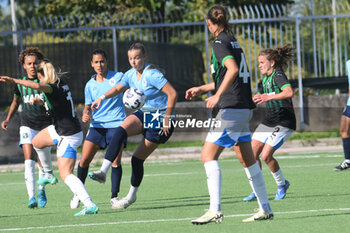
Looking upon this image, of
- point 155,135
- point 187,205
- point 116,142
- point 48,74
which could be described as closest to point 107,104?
point 116,142

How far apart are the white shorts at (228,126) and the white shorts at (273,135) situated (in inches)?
115

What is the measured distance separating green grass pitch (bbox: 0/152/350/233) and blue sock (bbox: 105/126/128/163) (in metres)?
0.67

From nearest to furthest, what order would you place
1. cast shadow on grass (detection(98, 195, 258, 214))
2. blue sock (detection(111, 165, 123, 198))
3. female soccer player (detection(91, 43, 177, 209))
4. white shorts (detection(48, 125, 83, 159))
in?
1. white shorts (detection(48, 125, 83, 159))
2. female soccer player (detection(91, 43, 177, 209))
3. cast shadow on grass (detection(98, 195, 258, 214))
4. blue sock (detection(111, 165, 123, 198))

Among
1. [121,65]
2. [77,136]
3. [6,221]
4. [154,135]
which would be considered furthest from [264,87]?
[121,65]

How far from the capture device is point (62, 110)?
9375 mm

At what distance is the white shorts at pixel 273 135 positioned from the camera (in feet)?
34.8

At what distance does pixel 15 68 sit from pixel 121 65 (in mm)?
2610

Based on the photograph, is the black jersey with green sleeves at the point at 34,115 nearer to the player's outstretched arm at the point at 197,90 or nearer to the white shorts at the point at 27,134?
the white shorts at the point at 27,134

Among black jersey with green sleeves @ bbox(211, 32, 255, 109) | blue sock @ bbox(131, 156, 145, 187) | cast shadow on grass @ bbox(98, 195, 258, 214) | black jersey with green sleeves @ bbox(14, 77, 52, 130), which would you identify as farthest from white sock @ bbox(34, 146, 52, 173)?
black jersey with green sleeves @ bbox(211, 32, 255, 109)

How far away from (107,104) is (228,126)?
3.31 metres

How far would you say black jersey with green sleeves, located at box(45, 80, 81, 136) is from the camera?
9.27 m

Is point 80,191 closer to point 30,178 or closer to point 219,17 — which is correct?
point 30,178

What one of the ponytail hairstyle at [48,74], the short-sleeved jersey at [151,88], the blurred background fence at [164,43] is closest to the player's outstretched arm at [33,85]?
the ponytail hairstyle at [48,74]

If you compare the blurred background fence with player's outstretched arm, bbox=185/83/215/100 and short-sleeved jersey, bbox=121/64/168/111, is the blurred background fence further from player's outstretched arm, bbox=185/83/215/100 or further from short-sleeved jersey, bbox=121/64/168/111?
player's outstretched arm, bbox=185/83/215/100
